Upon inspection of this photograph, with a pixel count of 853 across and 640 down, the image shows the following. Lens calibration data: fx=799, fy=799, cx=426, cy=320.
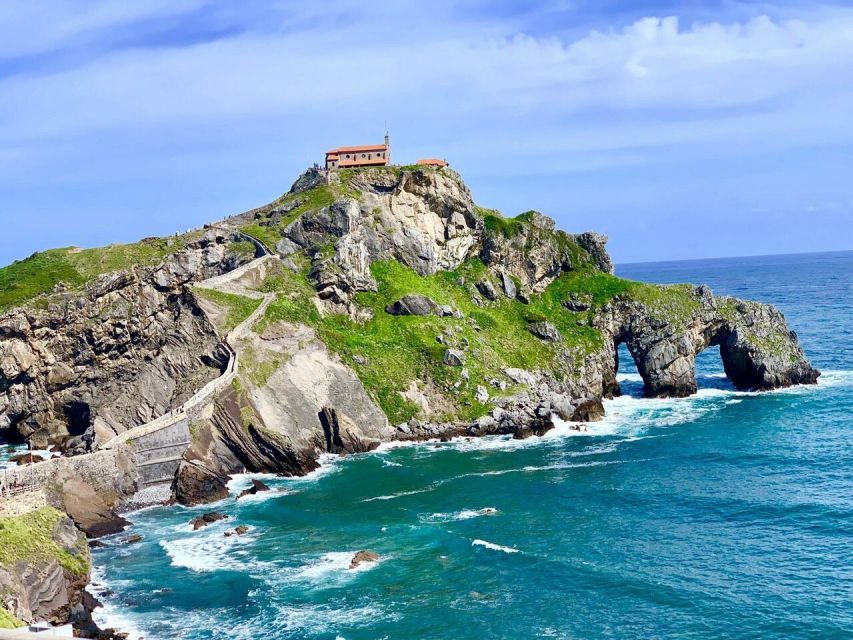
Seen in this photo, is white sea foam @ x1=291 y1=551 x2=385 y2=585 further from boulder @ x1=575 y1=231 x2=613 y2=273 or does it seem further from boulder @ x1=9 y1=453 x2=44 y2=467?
boulder @ x1=575 y1=231 x2=613 y2=273

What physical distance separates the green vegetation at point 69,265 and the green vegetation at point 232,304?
13.3 metres

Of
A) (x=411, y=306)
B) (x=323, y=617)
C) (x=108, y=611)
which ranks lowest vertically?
(x=323, y=617)

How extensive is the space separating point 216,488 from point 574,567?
3617cm

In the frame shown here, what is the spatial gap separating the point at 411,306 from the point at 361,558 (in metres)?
51.6

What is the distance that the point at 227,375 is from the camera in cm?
8456

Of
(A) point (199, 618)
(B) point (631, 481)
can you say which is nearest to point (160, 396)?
(A) point (199, 618)

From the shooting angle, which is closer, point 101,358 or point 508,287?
point 101,358

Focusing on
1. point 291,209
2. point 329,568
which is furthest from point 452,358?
point 329,568

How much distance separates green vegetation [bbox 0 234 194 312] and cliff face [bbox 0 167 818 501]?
2246 mm

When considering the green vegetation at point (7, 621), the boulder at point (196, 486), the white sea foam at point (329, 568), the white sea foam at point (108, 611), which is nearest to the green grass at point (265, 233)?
the boulder at point (196, 486)

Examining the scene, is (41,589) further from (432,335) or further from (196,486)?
(432,335)

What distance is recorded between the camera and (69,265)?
104 m

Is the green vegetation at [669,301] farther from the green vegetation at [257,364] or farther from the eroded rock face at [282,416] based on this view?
the green vegetation at [257,364]

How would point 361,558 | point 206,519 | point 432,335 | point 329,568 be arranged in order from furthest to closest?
point 432,335
point 206,519
point 361,558
point 329,568
